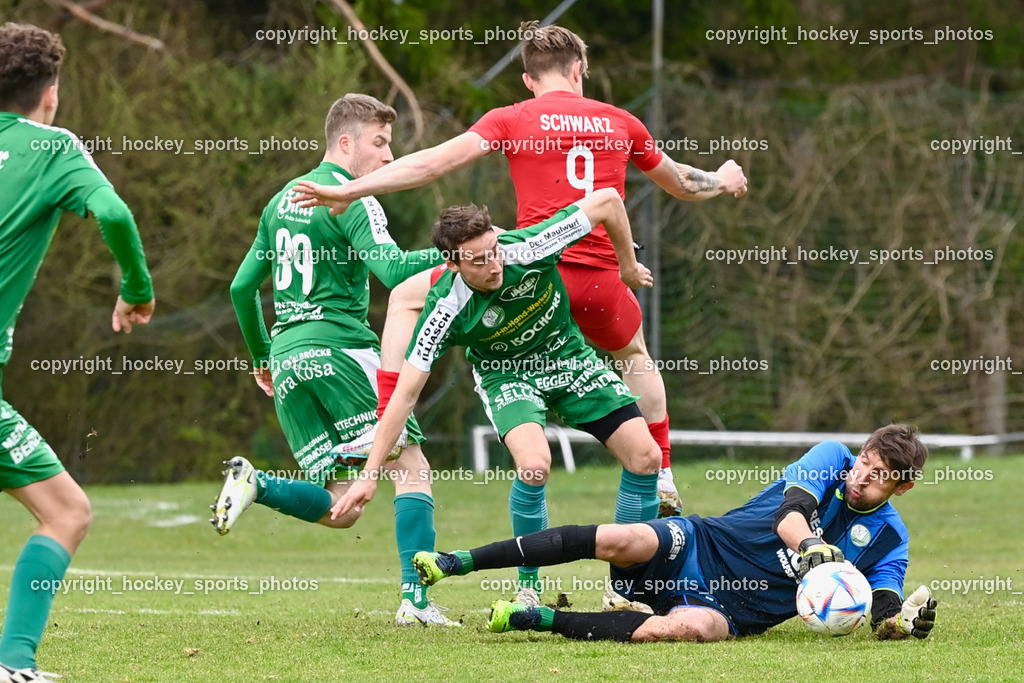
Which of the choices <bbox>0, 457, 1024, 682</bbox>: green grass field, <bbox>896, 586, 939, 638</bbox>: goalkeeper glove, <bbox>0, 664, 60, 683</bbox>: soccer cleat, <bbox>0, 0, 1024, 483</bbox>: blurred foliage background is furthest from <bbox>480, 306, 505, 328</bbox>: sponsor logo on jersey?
<bbox>0, 0, 1024, 483</bbox>: blurred foliage background

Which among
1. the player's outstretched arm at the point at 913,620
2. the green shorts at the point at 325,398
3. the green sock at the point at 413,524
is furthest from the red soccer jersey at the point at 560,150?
the player's outstretched arm at the point at 913,620

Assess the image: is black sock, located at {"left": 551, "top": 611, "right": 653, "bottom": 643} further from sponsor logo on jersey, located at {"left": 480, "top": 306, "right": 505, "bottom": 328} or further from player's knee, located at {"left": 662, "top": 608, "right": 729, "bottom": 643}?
sponsor logo on jersey, located at {"left": 480, "top": 306, "right": 505, "bottom": 328}

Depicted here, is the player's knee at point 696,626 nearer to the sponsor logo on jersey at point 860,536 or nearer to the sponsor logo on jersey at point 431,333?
the sponsor logo on jersey at point 860,536

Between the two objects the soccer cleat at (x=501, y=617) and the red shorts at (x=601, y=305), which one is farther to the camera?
the red shorts at (x=601, y=305)

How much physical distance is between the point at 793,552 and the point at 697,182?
2367mm

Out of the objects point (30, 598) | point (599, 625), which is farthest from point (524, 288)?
point (30, 598)

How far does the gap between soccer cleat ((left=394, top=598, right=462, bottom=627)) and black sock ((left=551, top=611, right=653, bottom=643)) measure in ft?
2.55

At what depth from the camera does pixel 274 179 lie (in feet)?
53.2

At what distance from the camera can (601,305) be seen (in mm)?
6418

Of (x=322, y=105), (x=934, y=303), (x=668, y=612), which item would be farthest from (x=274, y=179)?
(x=668, y=612)

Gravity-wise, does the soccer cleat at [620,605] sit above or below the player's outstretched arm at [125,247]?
below

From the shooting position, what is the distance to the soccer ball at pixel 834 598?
192 inches

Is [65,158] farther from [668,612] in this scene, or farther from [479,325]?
[668,612]

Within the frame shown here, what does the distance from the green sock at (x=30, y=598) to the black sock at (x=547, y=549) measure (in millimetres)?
1649
